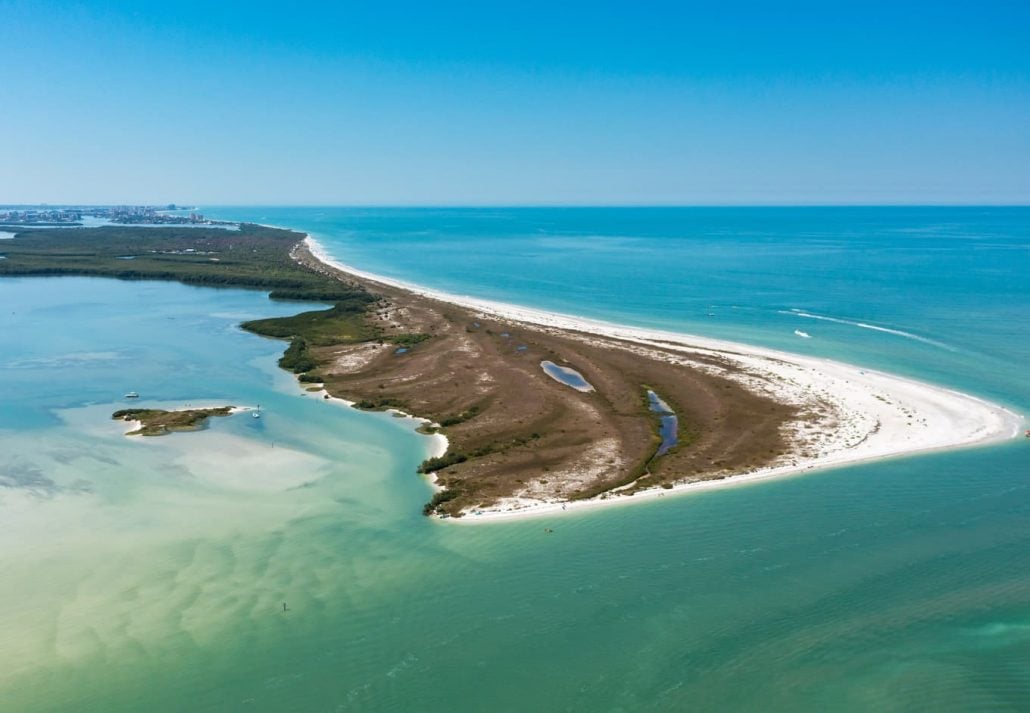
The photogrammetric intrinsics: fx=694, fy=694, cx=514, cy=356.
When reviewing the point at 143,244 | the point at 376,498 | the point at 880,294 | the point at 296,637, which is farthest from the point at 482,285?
the point at 143,244

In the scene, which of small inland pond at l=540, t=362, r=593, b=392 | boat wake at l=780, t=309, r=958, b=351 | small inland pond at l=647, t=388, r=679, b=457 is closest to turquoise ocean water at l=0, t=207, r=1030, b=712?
small inland pond at l=647, t=388, r=679, b=457

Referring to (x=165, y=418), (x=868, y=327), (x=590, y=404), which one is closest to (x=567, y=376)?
(x=590, y=404)

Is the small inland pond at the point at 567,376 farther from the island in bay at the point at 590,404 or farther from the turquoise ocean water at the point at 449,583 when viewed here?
the turquoise ocean water at the point at 449,583

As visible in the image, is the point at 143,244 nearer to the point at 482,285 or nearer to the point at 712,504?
the point at 482,285

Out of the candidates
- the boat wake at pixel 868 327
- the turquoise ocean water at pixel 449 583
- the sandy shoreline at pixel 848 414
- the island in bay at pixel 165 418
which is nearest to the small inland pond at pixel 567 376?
the sandy shoreline at pixel 848 414

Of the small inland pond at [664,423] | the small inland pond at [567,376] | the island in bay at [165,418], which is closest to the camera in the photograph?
the small inland pond at [664,423]

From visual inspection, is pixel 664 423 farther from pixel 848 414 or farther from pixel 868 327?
pixel 868 327
